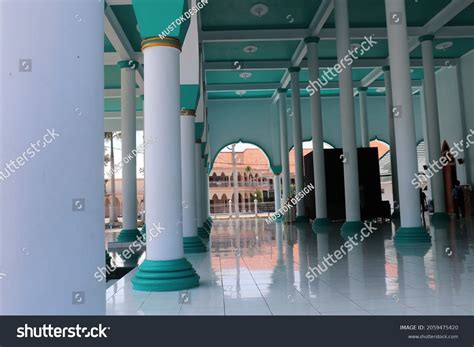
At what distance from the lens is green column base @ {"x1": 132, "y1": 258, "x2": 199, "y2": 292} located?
18.0ft

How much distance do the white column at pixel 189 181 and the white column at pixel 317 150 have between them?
6.45 meters

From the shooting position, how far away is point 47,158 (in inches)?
78.3

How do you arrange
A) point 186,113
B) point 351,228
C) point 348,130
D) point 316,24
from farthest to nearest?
point 316,24 < point 348,130 < point 351,228 < point 186,113

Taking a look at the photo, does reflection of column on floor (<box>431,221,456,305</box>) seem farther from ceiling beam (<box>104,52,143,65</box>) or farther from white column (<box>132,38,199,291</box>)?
ceiling beam (<box>104,52,143,65</box>)

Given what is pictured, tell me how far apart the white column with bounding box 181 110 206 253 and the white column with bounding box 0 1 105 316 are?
638cm

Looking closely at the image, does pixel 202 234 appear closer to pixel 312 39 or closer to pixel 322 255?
pixel 322 255

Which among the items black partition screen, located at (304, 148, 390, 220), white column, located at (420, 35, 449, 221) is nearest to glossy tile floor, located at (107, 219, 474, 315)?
white column, located at (420, 35, 449, 221)

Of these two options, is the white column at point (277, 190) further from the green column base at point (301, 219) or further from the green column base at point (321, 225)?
the green column base at point (321, 225)

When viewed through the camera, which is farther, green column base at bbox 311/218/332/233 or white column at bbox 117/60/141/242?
green column base at bbox 311/218/332/233

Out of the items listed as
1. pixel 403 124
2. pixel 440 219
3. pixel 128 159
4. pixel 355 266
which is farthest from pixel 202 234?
pixel 440 219

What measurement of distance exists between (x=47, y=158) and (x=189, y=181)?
7.13 m

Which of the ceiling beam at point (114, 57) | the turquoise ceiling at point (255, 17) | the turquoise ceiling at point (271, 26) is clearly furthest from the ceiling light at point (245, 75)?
the ceiling beam at point (114, 57)
